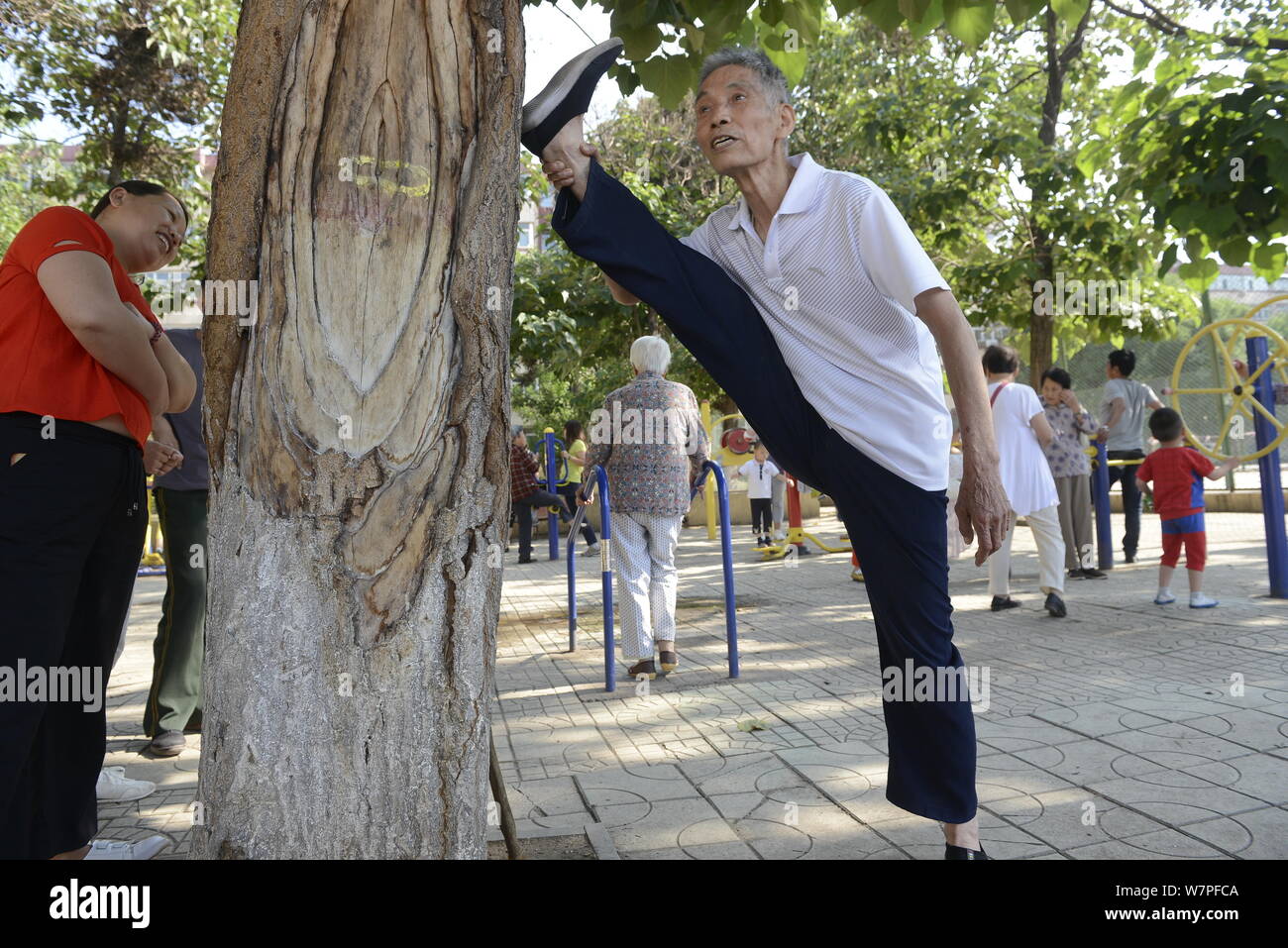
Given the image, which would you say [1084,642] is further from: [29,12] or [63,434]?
[29,12]

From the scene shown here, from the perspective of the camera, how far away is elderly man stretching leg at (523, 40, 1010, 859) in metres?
2.52

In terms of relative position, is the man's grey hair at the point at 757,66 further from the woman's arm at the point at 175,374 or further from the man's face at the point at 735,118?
the woman's arm at the point at 175,374

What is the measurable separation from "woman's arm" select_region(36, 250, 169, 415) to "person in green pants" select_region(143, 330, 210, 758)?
207 centimetres

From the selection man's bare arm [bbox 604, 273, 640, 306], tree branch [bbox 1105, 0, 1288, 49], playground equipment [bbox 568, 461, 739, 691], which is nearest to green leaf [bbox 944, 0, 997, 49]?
man's bare arm [bbox 604, 273, 640, 306]

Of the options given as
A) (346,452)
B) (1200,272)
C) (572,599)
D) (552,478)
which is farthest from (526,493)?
(346,452)

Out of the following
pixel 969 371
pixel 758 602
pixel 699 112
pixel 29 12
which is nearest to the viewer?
pixel 969 371

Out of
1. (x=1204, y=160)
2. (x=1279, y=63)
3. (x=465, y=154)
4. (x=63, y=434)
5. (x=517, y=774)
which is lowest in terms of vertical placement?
(x=517, y=774)

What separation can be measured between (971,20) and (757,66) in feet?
4.43

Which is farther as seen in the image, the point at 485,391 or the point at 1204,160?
the point at 1204,160

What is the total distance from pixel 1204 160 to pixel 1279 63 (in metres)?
0.72

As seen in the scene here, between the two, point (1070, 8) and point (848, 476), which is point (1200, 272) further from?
point (848, 476)

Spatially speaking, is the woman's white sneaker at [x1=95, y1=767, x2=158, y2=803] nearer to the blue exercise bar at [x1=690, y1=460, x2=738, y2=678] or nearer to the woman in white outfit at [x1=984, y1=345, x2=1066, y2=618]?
the blue exercise bar at [x1=690, y1=460, x2=738, y2=678]

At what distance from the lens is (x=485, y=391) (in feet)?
6.34

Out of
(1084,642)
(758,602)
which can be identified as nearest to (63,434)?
(1084,642)
